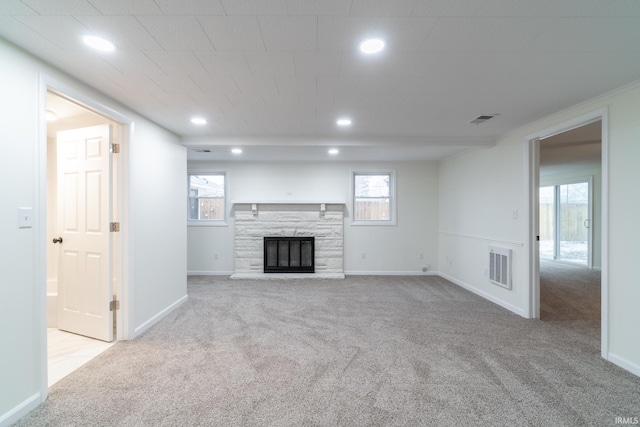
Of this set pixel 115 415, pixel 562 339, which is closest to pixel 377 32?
pixel 115 415

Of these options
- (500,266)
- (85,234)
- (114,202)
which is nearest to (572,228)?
(500,266)

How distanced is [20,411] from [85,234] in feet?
5.10

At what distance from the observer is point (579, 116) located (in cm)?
283

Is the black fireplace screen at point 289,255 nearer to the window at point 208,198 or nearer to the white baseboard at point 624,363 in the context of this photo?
the window at point 208,198

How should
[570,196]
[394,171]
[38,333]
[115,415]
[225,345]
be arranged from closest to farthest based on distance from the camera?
[115,415] → [38,333] → [225,345] → [394,171] → [570,196]

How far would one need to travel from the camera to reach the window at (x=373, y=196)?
239 inches

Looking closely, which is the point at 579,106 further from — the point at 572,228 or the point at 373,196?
the point at 572,228

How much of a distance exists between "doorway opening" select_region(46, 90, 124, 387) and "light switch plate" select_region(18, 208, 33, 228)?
0.92m

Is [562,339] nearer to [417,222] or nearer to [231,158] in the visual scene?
[417,222]

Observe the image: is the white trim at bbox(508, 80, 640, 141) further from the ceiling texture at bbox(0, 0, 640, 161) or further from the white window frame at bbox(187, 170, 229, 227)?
the white window frame at bbox(187, 170, 229, 227)

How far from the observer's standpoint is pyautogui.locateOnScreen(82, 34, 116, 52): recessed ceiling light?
67.6 inches

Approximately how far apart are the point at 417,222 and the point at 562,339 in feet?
10.8

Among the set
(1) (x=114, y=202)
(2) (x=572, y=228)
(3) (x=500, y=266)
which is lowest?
(3) (x=500, y=266)

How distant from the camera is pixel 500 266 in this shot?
4.01m
